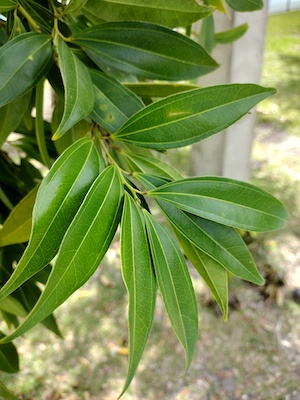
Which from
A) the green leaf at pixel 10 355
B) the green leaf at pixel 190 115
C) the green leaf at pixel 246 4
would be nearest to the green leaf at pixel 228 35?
the green leaf at pixel 246 4

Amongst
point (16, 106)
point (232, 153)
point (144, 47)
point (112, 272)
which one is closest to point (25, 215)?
point (16, 106)

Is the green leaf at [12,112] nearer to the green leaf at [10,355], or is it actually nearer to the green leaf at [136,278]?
the green leaf at [136,278]

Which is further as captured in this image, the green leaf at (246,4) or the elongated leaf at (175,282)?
the green leaf at (246,4)

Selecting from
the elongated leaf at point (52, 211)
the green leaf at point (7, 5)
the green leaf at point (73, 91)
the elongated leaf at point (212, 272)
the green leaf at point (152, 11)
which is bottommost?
the elongated leaf at point (212, 272)

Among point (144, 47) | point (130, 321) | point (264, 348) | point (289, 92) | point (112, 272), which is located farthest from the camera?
point (289, 92)

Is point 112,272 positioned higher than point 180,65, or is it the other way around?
point 180,65

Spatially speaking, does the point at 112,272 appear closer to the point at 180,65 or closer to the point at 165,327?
the point at 165,327

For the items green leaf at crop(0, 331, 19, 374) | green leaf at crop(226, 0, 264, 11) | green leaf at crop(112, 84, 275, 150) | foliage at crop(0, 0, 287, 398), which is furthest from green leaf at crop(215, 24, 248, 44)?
green leaf at crop(0, 331, 19, 374)
